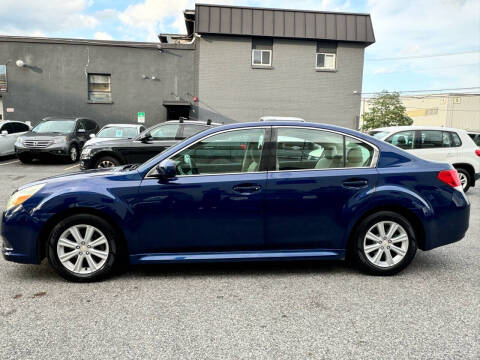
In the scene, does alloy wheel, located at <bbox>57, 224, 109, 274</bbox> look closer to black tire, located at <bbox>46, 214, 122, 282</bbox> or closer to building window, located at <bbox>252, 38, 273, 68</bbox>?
black tire, located at <bbox>46, 214, 122, 282</bbox>

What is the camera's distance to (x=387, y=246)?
13.5 feet

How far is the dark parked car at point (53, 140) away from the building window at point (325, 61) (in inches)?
525

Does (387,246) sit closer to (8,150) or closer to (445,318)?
(445,318)

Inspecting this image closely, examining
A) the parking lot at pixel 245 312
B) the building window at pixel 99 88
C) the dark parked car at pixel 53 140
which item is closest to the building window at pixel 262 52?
the building window at pixel 99 88

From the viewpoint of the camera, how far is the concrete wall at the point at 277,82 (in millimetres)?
21547

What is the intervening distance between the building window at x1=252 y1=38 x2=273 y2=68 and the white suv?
44.9 ft

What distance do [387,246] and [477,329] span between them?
119 cm

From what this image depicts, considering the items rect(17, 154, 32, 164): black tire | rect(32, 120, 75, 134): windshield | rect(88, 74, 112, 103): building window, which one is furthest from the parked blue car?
rect(88, 74, 112, 103): building window

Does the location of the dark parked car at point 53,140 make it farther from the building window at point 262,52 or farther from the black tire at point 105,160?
the building window at point 262,52

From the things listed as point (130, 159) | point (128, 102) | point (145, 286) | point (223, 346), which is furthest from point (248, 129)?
point (128, 102)

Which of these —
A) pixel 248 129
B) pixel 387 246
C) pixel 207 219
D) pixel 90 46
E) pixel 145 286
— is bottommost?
pixel 145 286

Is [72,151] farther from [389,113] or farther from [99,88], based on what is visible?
[389,113]

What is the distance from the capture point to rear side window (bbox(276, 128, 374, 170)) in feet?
13.5

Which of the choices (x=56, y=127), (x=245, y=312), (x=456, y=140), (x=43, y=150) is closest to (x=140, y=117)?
(x=56, y=127)
